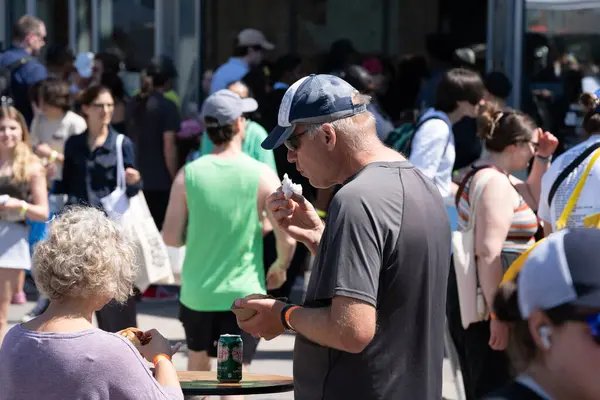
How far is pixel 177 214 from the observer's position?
5887 millimetres

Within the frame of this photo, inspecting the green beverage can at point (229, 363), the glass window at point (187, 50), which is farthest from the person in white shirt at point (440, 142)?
the glass window at point (187, 50)

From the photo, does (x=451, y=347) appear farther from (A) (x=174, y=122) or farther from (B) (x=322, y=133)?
(A) (x=174, y=122)

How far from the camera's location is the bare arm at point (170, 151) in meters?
11.0

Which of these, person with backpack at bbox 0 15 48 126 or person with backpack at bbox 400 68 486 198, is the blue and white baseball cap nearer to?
person with backpack at bbox 400 68 486 198

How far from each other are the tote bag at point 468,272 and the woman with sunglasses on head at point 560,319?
3649 mm

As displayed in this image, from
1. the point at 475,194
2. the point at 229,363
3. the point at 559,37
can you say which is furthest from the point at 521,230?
the point at 559,37

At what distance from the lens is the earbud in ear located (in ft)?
6.26

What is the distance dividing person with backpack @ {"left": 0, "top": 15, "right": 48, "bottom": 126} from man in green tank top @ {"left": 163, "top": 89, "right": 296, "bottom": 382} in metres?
6.08

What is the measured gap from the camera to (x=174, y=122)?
1117 cm

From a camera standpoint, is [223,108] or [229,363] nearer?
[229,363]

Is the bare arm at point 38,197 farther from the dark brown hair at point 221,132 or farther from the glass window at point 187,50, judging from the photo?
the glass window at point 187,50

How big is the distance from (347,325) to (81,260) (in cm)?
79

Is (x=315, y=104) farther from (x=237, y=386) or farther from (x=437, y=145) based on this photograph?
(x=437, y=145)

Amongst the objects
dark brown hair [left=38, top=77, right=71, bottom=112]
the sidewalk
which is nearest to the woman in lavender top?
the sidewalk
